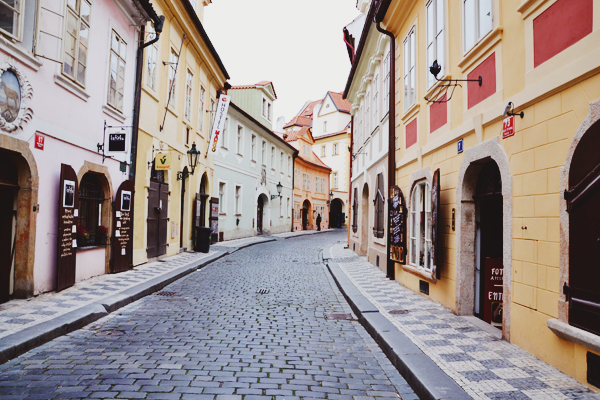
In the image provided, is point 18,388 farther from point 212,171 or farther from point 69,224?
point 212,171

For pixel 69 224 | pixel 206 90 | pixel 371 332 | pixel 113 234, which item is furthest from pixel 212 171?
pixel 371 332

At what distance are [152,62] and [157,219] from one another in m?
4.41

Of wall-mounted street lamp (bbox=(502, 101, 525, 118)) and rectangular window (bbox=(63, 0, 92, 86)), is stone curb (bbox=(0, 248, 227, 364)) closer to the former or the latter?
rectangular window (bbox=(63, 0, 92, 86))

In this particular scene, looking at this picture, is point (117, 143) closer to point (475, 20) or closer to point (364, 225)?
point (475, 20)

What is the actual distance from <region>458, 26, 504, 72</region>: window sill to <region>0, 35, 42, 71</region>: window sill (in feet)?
21.5

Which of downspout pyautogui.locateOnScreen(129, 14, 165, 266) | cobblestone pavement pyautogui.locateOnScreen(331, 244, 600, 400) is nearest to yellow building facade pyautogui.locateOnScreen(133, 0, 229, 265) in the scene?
downspout pyautogui.locateOnScreen(129, 14, 165, 266)

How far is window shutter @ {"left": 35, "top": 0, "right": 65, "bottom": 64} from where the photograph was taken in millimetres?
7250

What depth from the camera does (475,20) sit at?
6684 mm

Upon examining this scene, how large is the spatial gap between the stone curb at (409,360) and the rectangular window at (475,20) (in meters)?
4.21

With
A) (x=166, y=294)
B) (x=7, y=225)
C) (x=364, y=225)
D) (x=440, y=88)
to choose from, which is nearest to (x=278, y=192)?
(x=364, y=225)

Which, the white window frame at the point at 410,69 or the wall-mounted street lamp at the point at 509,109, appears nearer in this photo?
the wall-mounted street lamp at the point at 509,109

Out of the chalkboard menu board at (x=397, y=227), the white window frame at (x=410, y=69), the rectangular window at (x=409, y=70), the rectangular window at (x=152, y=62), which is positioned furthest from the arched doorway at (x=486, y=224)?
the rectangular window at (x=152, y=62)

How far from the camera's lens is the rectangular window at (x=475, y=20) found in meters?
6.35

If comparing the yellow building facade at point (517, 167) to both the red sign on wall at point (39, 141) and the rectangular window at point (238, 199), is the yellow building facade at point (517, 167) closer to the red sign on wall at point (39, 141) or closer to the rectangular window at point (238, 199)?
the red sign on wall at point (39, 141)
